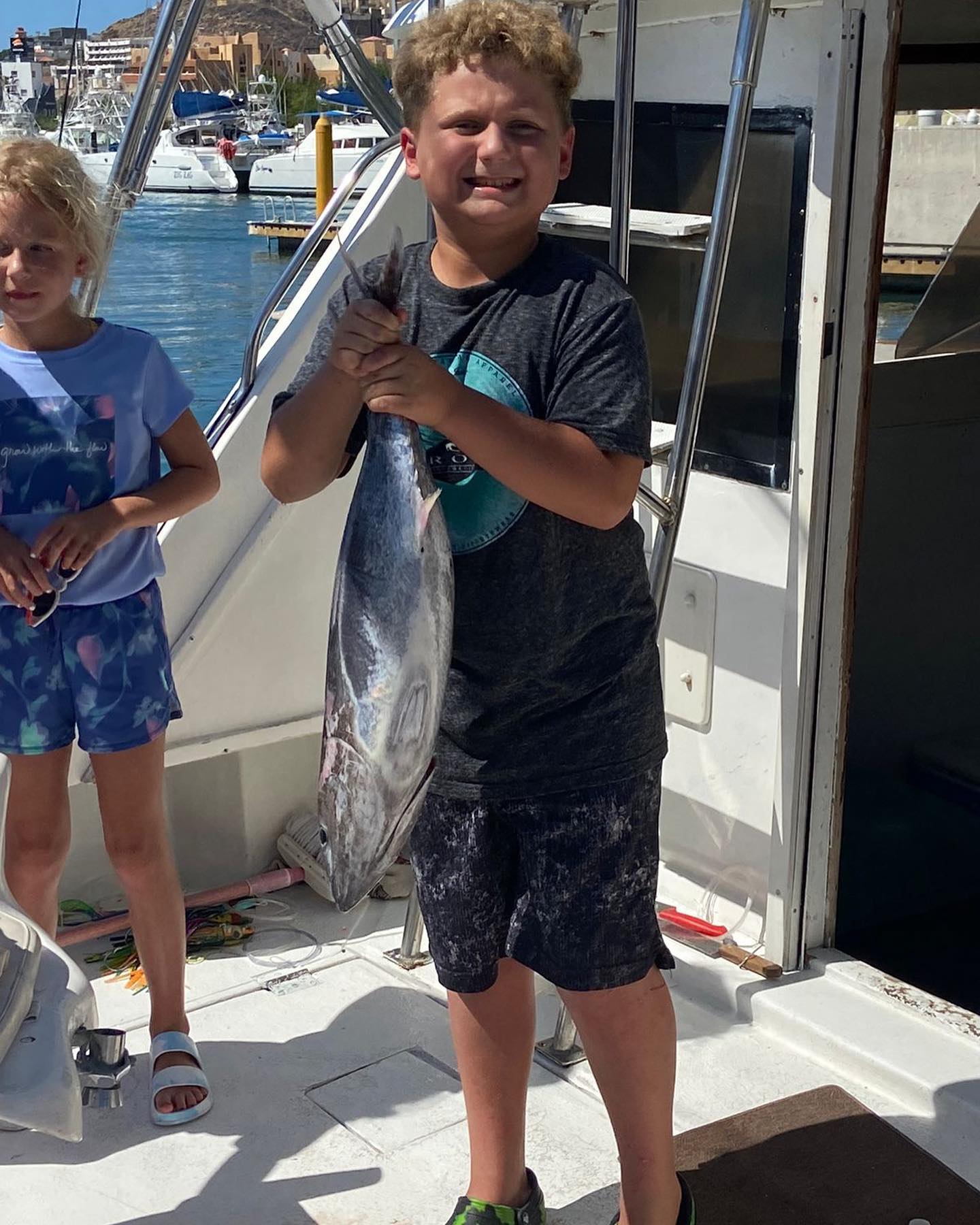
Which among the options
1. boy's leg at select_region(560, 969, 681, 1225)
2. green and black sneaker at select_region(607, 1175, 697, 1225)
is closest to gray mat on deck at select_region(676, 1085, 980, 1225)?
green and black sneaker at select_region(607, 1175, 697, 1225)

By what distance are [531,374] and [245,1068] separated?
141 cm

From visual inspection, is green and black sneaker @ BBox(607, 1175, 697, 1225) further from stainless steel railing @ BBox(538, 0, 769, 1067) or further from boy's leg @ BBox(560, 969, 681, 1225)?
stainless steel railing @ BBox(538, 0, 769, 1067)

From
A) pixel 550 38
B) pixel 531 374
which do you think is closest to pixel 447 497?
pixel 531 374

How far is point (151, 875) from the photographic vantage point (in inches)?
86.7

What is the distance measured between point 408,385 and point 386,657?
0.29 m

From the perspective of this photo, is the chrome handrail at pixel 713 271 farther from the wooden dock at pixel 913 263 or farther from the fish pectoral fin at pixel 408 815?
the wooden dock at pixel 913 263

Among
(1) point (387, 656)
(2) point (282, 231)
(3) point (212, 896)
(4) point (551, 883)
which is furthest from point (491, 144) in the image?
(2) point (282, 231)

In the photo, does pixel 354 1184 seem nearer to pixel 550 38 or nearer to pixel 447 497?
pixel 447 497

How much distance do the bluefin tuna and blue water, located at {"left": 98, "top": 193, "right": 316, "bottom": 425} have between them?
7.48 m

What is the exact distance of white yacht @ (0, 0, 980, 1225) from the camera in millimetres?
2029

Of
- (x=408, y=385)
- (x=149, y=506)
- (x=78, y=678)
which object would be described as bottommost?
(x=78, y=678)

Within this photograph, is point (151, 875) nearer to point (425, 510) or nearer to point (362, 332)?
point (425, 510)

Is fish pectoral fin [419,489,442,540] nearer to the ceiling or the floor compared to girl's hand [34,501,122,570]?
nearer to the ceiling

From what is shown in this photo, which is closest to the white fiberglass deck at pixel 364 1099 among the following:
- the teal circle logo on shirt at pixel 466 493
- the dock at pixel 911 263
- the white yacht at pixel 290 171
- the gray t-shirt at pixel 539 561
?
the gray t-shirt at pixel 539 561
